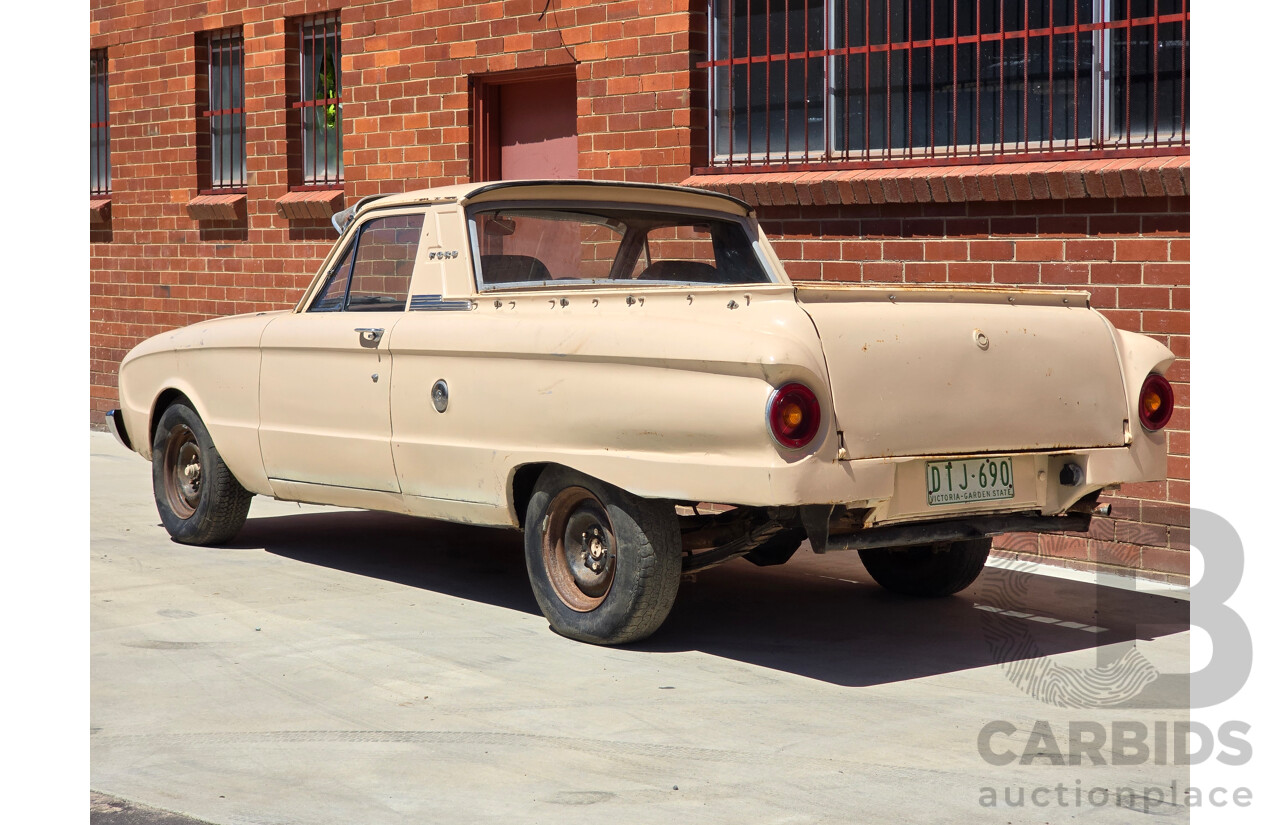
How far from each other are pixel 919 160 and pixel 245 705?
204 inches

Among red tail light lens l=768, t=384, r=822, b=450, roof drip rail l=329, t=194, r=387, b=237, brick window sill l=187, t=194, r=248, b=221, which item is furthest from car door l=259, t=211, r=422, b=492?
brick window sill l=187, t=194, r=248, b=221

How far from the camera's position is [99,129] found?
51.6ft

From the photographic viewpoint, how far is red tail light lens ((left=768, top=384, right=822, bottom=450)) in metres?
5.29

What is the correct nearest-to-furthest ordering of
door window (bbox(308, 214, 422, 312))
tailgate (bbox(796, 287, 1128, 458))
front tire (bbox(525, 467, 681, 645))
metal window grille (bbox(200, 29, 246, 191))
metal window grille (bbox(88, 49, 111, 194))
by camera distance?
tailgate (bbox(796, 287, 1128, 458)) < front tire (bbox(525, 467, 681, 645)) < door window (bbox(308, 214, 422, 312)) < metal window grille (bbox(200, 29, 246, 191)) < metal window grille (bbox(88, 49, 111, 194))

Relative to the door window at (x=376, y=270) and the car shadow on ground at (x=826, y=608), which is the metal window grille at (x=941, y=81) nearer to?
the car shadow on ground at (x=826, y=608)

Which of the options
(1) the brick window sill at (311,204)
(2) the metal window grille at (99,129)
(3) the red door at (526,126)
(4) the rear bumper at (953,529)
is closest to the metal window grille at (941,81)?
(3) the red door at (526,126)

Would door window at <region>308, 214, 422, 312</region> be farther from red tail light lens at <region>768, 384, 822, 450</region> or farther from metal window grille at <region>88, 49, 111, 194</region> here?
metal window grille at <region>88, 49, 111, 194</region>

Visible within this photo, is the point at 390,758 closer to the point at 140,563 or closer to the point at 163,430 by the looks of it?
the point at 140,563

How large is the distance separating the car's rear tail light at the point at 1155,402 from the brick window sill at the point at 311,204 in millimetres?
7888

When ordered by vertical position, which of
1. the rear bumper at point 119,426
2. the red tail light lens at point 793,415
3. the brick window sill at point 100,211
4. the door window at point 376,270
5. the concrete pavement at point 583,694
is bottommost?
the concrete pavement at point 583,694

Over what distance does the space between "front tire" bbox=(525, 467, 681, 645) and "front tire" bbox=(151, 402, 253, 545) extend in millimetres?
2497

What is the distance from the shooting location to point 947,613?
269 inches

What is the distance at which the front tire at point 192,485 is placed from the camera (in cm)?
813

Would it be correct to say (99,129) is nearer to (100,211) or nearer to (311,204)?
(100,211)
